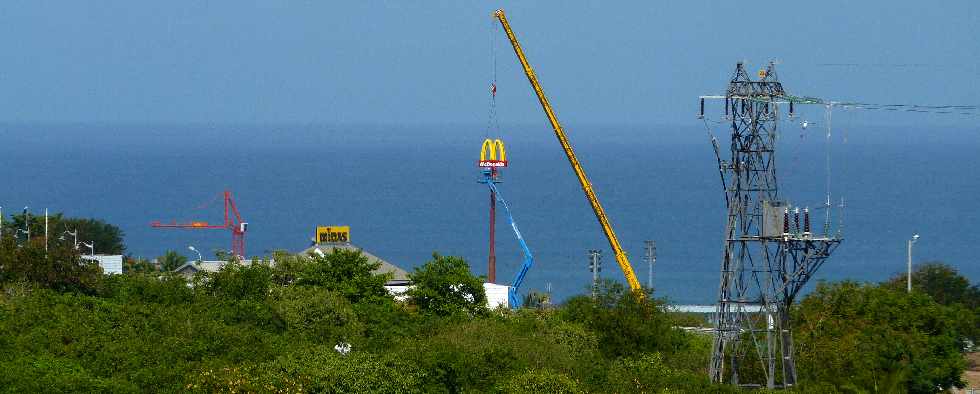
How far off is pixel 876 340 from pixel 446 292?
599 inches

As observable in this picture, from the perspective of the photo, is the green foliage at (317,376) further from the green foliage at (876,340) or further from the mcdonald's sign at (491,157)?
the mcdonald's sign at (491,157)

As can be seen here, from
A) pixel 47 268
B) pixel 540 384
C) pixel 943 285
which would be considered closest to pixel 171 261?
pixel 47 268

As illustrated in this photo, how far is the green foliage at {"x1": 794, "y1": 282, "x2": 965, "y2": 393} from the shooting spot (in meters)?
47.1

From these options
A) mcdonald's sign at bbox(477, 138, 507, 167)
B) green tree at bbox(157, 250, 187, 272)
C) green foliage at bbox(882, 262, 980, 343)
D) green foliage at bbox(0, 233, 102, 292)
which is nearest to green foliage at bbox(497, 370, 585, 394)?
green foliage at bbox(0, 233, 102, 292)

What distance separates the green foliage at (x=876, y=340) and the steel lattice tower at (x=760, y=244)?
2.60 m

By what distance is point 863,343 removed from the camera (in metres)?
49.4

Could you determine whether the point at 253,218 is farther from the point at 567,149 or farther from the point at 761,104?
the point at 761,104

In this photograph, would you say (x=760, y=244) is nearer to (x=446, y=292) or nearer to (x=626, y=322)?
(x=626, y=322)

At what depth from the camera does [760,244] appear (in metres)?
44.1

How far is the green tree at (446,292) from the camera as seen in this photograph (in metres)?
57.1

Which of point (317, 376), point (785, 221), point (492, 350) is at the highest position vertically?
point (785, 221)

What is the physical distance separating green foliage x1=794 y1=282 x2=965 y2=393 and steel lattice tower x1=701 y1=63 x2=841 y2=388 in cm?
260

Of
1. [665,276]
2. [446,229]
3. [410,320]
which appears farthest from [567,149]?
[446,229]

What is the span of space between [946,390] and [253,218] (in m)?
149
